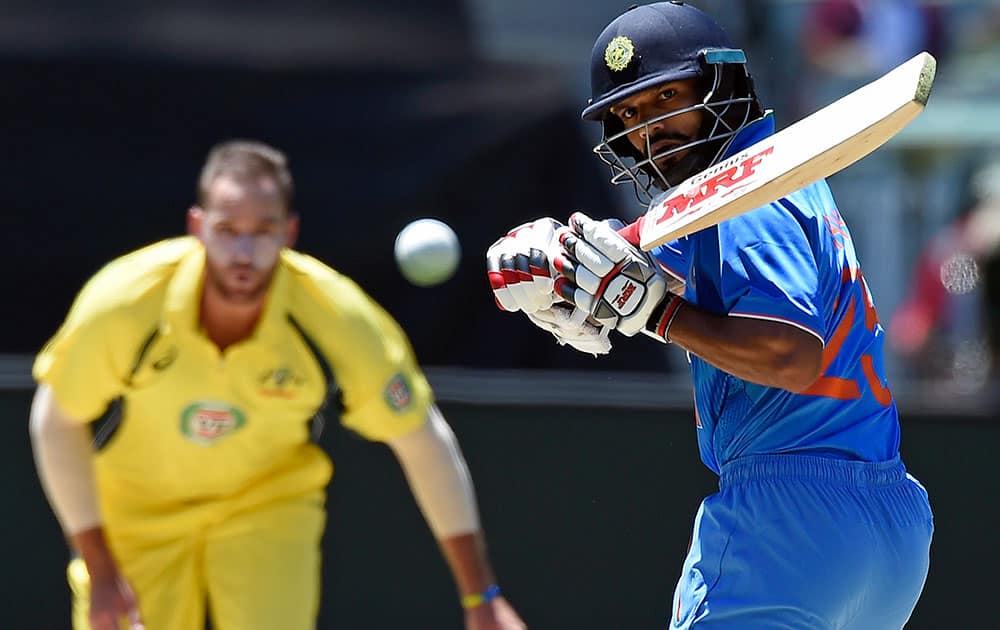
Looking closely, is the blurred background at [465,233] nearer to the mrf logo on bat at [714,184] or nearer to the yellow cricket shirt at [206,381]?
the yellow cricket shirt at [206,381]

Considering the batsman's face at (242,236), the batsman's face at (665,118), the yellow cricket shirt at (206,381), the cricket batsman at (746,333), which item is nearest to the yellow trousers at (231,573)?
the yellow cricket shirt at (206,381)

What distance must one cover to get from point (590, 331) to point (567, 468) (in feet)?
8.37

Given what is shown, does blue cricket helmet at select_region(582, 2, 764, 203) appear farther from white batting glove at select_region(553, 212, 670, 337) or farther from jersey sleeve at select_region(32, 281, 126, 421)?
jersey sleeve at select_region(32, 281, 126, 421)

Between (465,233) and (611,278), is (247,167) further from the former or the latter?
(611,278)

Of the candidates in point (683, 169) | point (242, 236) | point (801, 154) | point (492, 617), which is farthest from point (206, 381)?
point (801, 154)

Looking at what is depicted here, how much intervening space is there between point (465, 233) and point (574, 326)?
9.87ft

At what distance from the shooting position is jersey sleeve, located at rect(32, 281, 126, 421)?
3.98 m

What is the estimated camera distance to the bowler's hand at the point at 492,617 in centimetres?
417

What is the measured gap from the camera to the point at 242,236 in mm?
4164

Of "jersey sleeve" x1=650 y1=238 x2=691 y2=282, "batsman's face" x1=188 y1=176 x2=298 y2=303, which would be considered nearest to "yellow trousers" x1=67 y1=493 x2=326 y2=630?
"batsman's face" x1=188 y1=176 x2=298 y2=303

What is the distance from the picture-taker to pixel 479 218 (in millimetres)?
5762

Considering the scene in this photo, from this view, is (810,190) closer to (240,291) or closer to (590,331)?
(590,331)

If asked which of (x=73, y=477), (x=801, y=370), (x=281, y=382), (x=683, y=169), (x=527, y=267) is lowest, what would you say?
(x=73, y=477)

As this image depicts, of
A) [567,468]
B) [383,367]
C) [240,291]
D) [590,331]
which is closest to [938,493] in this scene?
[567,468]
